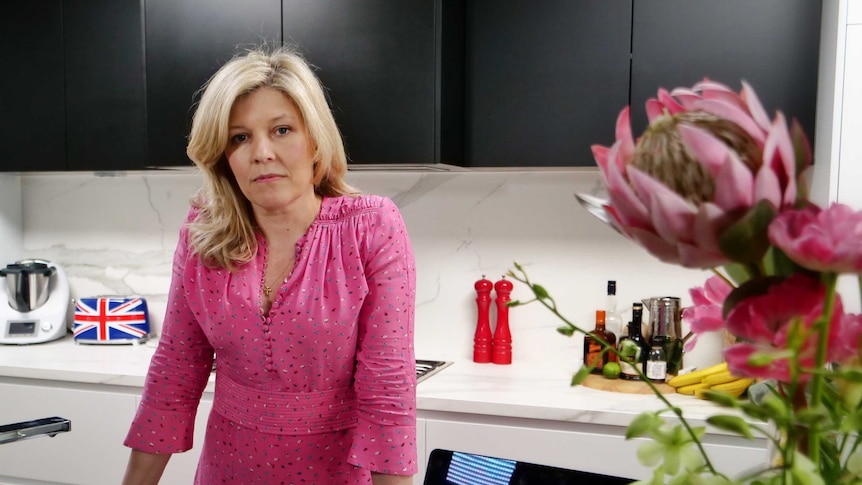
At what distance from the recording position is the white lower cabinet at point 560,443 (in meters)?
1.80

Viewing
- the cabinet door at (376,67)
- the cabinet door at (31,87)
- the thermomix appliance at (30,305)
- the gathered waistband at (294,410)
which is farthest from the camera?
the thermomix appliance at (30,305)

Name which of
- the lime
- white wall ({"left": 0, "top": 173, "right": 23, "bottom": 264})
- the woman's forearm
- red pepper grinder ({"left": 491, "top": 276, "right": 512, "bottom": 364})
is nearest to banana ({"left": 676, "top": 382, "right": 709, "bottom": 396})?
the lime

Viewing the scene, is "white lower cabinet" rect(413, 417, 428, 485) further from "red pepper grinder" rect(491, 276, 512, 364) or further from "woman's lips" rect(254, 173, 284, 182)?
"woman's lips" rect(254, 173, 284, 182)

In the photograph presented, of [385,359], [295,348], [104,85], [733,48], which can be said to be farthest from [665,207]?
[104,85]

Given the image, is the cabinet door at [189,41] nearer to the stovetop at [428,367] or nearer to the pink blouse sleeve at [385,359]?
the stovetop at [428,367]

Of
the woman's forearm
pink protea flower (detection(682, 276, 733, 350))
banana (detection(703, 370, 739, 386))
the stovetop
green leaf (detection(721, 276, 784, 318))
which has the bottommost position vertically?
the stovetop

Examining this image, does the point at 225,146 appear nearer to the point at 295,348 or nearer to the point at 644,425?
the point at 295,348

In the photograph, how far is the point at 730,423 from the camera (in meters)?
0.32

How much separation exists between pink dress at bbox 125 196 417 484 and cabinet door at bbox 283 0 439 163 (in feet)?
2.66

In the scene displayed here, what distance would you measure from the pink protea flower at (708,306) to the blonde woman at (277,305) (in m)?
0.83

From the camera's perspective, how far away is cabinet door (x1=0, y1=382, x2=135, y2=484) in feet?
7.41

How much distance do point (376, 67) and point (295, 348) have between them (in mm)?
1114

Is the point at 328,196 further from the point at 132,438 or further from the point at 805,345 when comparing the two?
the point at 805,345

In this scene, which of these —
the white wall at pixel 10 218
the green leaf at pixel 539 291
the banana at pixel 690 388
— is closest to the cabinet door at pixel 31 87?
the white wall at pixel 10 218
